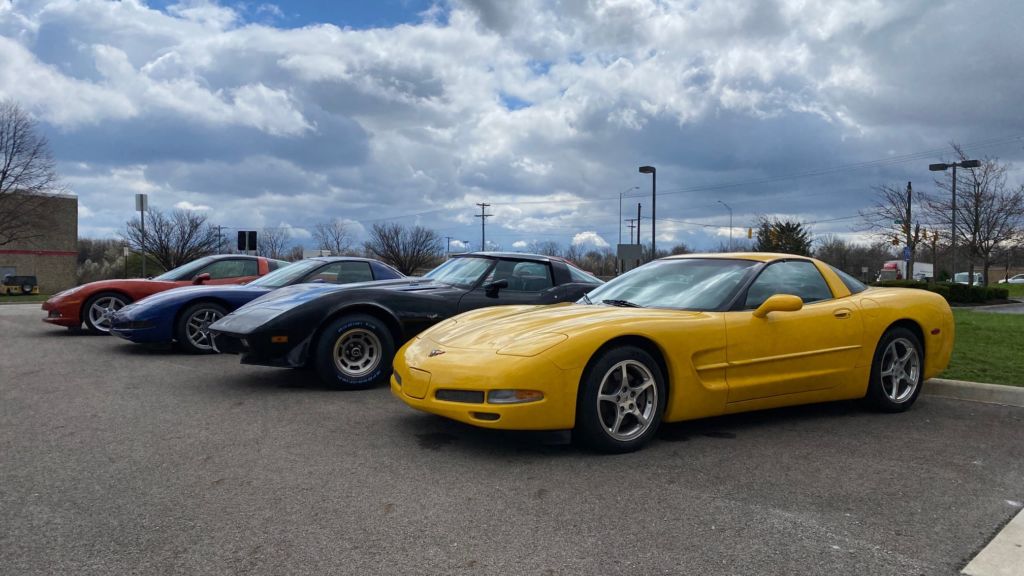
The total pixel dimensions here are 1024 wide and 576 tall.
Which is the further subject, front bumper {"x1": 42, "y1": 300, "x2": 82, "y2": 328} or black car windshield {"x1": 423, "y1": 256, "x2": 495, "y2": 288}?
front bumper {"x1": 42, "y1": 300, "x2": 82, "y2": 328}

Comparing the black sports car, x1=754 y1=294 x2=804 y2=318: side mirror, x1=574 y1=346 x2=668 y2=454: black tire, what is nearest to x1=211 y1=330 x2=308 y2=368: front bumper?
the black sports car

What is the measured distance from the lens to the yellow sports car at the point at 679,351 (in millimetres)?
4031

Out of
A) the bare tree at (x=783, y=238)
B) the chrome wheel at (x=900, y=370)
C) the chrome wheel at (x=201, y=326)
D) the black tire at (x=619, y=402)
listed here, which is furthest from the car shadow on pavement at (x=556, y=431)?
the bare tree at (x=783, y=238)

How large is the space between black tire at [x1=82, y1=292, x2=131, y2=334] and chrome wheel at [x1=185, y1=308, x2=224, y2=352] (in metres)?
2.79

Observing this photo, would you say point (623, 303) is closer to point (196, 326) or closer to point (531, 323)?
point (531, 323)

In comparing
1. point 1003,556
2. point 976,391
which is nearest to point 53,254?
point 976,391

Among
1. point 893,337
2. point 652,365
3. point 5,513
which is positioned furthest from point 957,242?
point 5,513

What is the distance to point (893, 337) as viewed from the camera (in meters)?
5.48

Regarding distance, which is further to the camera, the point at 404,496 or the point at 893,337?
the point at 893,337

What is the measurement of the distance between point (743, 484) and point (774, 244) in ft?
148

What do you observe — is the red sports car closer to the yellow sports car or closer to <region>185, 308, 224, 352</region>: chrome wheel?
<region>185, 308, 224, 352</region>: chrome wheel

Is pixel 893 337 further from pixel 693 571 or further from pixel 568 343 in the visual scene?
pixel 693 571

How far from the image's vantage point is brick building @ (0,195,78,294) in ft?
163

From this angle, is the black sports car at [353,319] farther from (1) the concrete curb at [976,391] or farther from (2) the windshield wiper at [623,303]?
(1) the concrete curb at [976,391]
